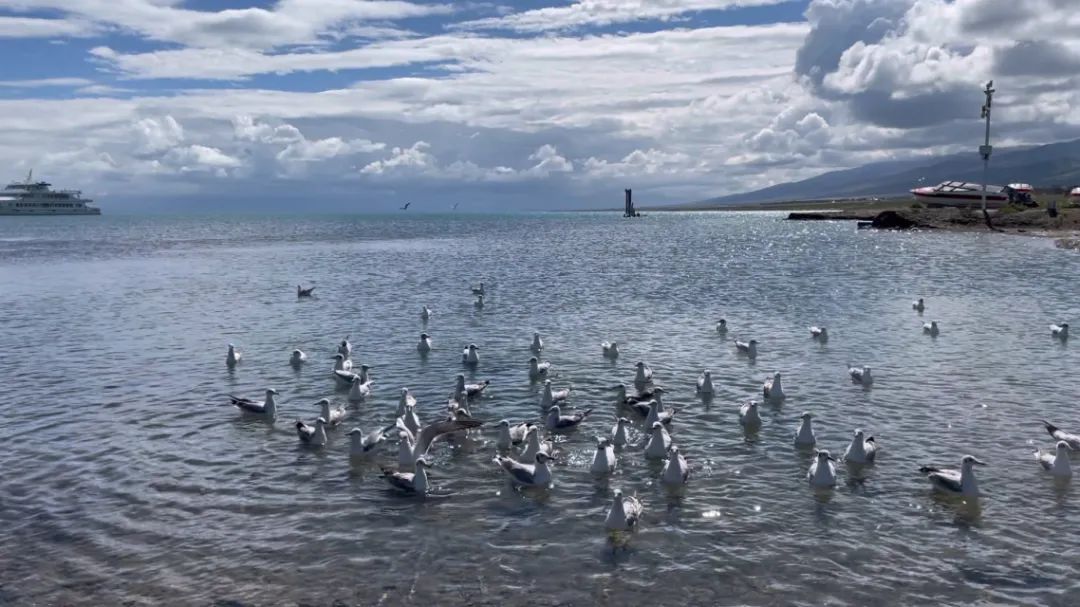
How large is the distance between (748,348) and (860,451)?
10.6 metres

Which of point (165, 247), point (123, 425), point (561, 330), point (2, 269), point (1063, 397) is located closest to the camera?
point (123, 425)

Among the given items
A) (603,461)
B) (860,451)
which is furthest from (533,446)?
(860,451)

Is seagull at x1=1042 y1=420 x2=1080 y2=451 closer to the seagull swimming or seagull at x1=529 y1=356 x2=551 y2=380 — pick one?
seagull at x1=529 y1=356 x2=551 y2=380

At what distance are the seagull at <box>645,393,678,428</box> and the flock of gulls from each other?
0.09 ft

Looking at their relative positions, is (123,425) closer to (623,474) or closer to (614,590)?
(623,474)

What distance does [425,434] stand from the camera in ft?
54.8

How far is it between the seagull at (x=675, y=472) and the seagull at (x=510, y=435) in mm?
3403

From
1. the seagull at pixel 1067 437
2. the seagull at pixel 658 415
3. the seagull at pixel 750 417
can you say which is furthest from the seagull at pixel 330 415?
the seagull at pixel 1067 437

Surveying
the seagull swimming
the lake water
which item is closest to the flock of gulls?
the lake water

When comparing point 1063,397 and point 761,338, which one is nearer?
point 1063,397

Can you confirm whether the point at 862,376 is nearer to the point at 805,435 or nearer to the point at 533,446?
the point at 805,435

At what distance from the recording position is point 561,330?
32000 millimetres

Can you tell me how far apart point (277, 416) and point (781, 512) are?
41.3ft

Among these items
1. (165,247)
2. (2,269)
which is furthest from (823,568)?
(165,247)
